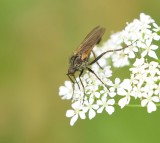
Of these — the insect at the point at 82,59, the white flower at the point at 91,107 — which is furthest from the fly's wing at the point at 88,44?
the white flower at the point at 91,107

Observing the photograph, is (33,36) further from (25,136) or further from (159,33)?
(159,33)

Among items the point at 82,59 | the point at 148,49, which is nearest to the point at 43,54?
the point at 82,59

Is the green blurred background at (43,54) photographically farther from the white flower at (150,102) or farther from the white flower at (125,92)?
the white flower at (150,102)

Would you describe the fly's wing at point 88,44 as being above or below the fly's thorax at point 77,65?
above

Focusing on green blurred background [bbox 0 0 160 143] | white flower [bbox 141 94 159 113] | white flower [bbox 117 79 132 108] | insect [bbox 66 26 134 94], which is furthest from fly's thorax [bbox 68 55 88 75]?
green blurred background [bbox 0 0 160 143]

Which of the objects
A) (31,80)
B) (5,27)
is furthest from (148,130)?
(5,27)
